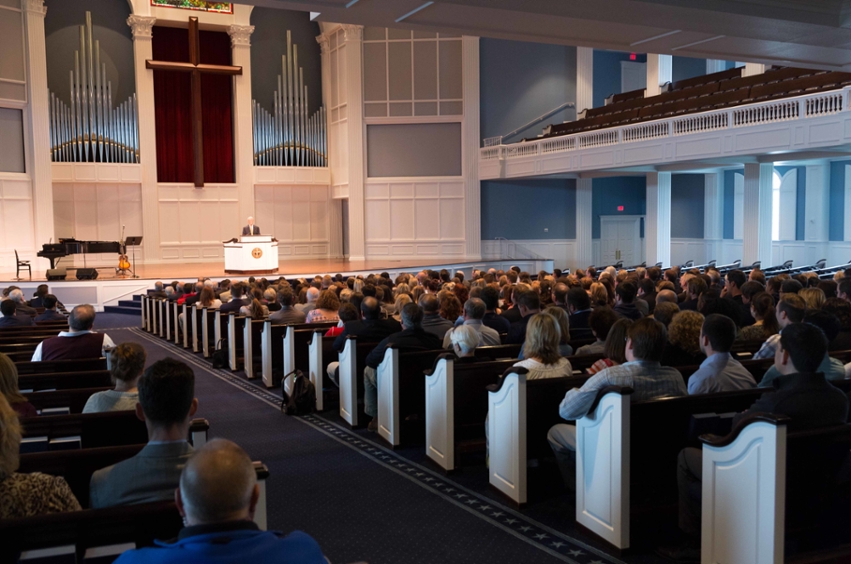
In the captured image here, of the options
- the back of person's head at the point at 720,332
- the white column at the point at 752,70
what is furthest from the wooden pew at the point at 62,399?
the white column at the point at 752,70

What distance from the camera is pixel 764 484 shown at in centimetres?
290

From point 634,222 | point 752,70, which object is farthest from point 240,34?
point 752,70

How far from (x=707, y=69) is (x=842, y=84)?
10233mm

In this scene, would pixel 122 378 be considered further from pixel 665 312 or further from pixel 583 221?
pixel 583 221

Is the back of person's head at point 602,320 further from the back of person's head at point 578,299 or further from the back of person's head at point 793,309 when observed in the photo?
the back of person's head at point 578,299

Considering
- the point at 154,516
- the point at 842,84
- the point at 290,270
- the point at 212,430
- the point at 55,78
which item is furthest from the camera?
the point at 55,78

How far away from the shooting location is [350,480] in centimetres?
471

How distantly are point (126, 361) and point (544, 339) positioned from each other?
221 cm

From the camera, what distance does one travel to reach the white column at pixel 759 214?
15.4 meters

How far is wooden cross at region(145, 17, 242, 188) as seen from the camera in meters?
18.9

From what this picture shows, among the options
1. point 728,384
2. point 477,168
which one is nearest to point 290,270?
point 477,168

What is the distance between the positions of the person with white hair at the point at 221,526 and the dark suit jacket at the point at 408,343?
366 centimetres

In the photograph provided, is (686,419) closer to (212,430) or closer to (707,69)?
(212,430)

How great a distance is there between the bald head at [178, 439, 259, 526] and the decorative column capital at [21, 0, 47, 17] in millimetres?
18771
